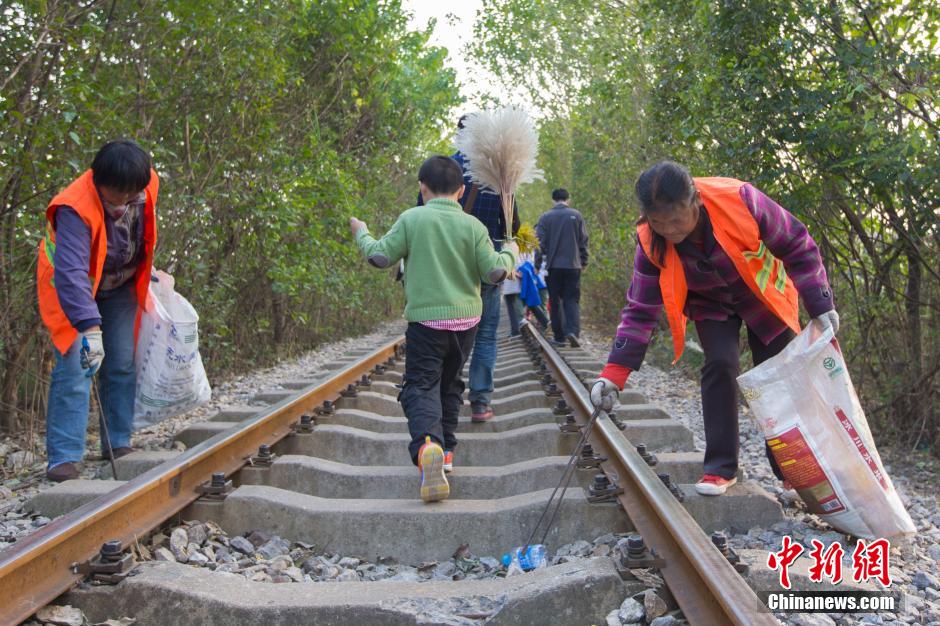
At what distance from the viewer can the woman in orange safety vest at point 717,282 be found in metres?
3.19

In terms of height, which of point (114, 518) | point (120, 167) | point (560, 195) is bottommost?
point (114, 518)

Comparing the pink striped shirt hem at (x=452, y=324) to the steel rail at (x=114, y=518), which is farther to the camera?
the pink striped shirt hem at (x=452, y=324)

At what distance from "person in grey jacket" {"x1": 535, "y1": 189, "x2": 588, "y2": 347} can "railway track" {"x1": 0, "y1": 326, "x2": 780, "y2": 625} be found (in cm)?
499

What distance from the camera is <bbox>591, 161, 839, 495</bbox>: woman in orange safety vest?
319 centimetres

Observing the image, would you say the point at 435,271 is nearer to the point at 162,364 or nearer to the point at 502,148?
the point at 502,148

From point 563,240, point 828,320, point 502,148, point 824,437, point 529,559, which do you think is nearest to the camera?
point 529,559

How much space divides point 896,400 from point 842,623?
3.75 meters

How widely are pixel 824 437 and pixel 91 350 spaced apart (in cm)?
303

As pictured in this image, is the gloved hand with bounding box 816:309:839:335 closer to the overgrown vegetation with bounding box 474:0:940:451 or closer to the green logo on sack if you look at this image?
the green logo on sack

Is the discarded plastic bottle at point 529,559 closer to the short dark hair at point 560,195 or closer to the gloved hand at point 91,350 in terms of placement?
the gloved hand at point 91,350

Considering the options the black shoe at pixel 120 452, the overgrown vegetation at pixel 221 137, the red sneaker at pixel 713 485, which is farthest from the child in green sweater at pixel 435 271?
the overgrown vegetation at pixel 221 137

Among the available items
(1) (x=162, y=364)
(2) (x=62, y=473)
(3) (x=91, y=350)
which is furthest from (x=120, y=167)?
(2) (x=62, y=473)

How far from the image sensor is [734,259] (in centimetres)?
320

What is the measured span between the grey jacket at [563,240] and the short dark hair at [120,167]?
21.6ft
